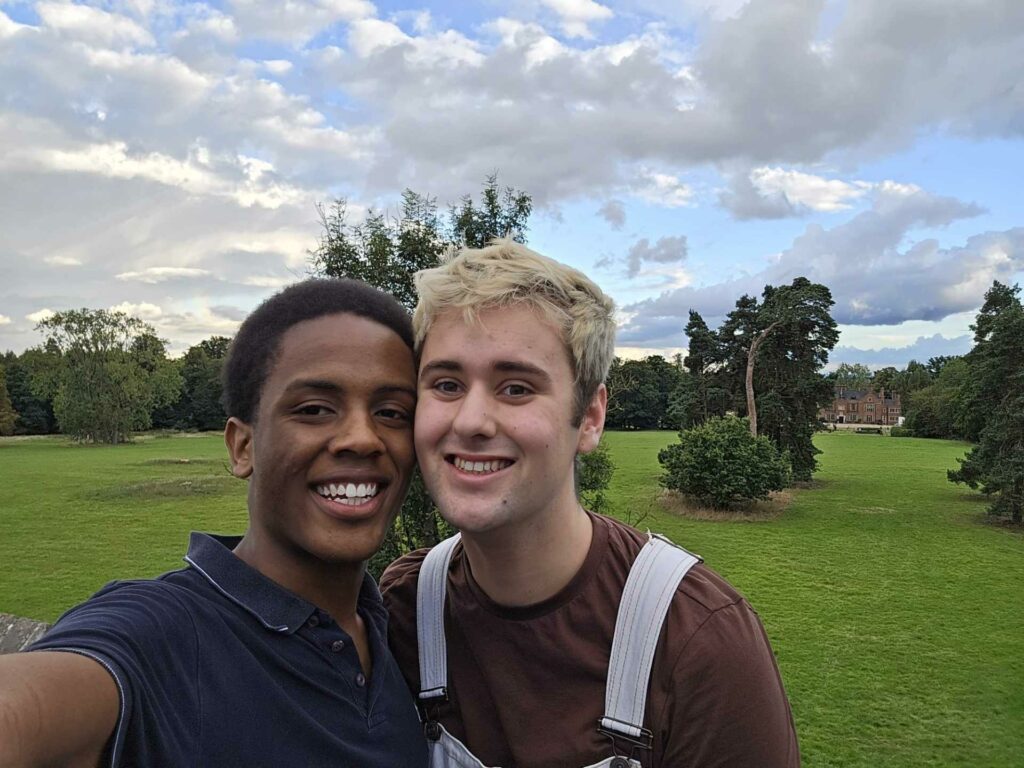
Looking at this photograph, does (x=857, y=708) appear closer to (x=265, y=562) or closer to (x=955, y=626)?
(x=955, y=626)

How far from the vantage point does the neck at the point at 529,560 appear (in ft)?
8.13

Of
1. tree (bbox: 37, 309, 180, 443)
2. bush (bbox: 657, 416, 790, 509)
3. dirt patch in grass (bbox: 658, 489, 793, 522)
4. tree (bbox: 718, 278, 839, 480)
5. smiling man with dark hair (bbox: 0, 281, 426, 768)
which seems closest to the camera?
smiling man with dark hair (bbox: 0, 281, 426, 768)

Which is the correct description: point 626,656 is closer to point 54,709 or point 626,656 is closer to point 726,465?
point 54,709

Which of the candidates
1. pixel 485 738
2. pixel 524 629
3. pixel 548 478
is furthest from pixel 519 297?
pixel 485 738

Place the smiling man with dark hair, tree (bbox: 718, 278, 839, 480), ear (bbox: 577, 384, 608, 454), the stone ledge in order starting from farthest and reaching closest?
tree (bbox: 718, 278, 839, 480) < the stone ledge < ear (bbox: 577, 384, 608, 454) < the smiling man with dark hair

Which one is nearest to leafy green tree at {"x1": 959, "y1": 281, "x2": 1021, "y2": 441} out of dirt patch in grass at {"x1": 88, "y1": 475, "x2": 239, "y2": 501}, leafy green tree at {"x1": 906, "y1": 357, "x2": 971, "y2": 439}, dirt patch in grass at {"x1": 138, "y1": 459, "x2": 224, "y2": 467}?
dirt patch in grass at {"x1": 88, "y1": 475, "x2": 239, "y2": 501}

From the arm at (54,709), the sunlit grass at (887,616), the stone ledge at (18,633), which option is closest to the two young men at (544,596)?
the arm at (54,709)

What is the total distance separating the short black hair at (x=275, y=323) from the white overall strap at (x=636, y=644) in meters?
1.17

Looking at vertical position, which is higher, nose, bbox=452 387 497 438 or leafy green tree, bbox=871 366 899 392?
leafy green tree, bbox=871 366 899 392

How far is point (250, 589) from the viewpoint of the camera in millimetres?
2072

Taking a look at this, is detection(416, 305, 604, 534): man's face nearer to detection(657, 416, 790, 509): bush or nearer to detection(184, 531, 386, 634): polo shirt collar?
detection(184, 531, 386, 634): polo shirt collar

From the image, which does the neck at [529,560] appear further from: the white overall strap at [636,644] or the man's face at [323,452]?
the man's face at [323,452]

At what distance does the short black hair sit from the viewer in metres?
2.35

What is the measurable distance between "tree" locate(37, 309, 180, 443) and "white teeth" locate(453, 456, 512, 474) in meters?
71.7
